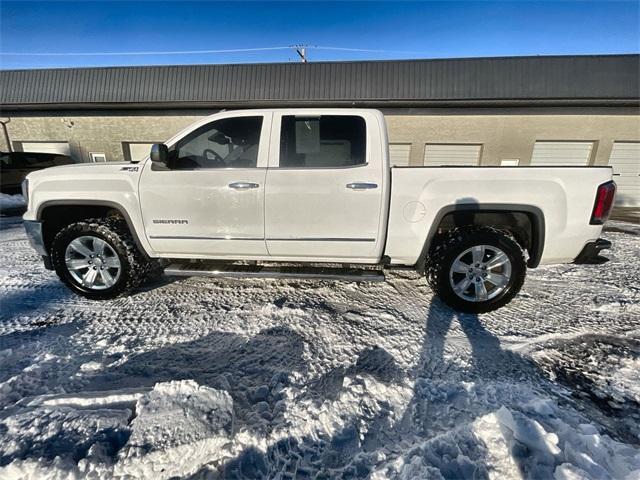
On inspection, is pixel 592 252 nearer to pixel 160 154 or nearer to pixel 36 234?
pixel 160 154

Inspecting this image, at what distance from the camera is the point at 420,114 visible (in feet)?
37.5

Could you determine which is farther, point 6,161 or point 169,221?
point 6,161

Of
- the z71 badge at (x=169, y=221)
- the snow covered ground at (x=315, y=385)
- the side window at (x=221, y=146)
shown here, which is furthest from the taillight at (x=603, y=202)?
the z71 badge at (x=169, y=221)

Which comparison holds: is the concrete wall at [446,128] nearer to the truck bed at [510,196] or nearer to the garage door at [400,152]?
the garage door at [400,152]

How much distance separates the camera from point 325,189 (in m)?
2.79

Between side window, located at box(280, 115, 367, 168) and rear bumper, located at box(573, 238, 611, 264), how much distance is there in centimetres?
230

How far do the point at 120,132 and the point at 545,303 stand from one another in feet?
51.8

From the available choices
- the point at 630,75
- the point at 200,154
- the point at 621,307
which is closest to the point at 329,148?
the point at 200,154

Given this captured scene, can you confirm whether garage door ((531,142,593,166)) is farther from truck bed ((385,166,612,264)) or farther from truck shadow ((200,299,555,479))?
truck shadow ((200,299,555,479))

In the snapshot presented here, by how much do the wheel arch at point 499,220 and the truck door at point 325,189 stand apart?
543 millimetres

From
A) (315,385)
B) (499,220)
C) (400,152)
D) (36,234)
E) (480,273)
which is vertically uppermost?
(400,152)

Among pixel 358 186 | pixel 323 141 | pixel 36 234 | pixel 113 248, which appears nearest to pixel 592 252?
pixel 358 186

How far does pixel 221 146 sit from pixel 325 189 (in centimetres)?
126

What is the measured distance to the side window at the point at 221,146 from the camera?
9.71ft
